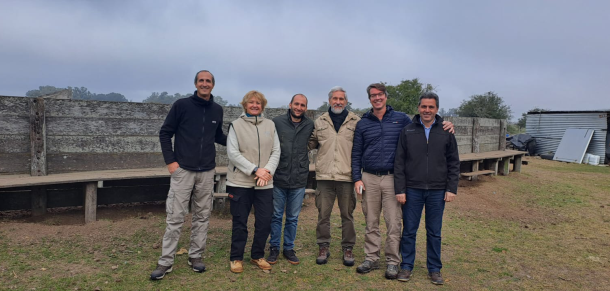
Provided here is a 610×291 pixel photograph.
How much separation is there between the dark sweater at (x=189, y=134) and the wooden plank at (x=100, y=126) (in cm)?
246

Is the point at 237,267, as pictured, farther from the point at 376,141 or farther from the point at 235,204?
the point at 376,141

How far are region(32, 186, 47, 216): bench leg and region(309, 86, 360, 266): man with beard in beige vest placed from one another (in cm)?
426

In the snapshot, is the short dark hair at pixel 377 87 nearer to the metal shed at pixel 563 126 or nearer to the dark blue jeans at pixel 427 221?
the dark blue jeans at pixel 427 221

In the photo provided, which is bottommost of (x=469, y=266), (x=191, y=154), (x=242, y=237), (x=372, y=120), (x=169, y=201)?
(x=469, y=266)

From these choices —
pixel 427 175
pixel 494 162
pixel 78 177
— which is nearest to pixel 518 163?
pixel 494 162

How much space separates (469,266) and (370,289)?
1551 mm

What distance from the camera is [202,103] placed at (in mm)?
3775

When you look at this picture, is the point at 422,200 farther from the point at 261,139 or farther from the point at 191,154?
the point at 191,154

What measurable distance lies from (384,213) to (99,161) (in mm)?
4441

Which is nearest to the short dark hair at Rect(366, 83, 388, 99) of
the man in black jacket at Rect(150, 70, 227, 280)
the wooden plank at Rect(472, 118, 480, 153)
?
the man in black jacket at Rect(150, 70, 227, 280)

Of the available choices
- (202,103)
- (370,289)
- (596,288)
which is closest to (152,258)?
(202,103)

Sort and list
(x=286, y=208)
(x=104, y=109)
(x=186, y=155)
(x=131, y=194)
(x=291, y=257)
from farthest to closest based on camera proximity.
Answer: (x=131, y=194) → (x=104, y=109) → (x=291, y=257) → (x=286, y=208) → (x=186, y=155)

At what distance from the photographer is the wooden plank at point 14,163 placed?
4910 mm

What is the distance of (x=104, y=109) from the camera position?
551 centimetres
